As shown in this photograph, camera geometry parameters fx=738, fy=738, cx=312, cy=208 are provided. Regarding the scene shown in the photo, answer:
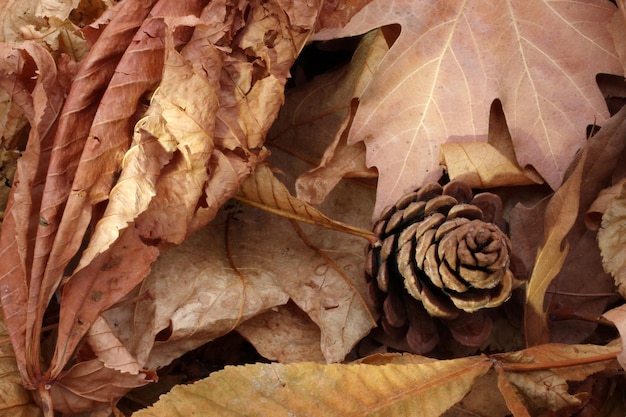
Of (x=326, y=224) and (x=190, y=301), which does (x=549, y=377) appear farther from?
(x=190, y=301)

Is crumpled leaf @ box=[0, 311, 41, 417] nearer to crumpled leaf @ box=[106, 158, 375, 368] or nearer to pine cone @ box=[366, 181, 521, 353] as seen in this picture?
crumpled leaf @ box=[106, 158, 375, 368]

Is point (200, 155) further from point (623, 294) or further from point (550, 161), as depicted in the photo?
point (623, 294)

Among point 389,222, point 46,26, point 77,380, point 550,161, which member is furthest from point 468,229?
point 46,26

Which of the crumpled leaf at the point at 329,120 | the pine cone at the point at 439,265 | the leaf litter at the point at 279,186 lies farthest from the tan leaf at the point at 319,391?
the crumpled leaf at the point at 329,120

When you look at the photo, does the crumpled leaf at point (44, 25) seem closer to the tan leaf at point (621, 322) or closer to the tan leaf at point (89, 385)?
the tan leaf at point (89, 385)

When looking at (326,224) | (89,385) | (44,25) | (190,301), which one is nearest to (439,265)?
(326,224)

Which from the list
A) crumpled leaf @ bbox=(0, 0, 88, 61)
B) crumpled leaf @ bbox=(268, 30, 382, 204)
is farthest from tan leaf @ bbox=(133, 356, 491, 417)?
crumpled leaf @ bbox=(0, 0, 88, 61)
